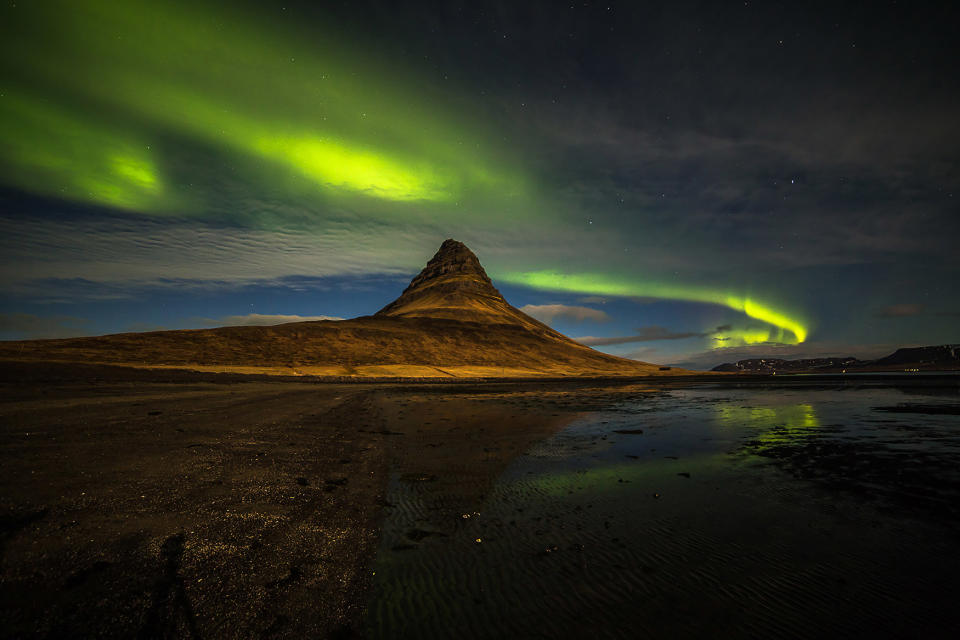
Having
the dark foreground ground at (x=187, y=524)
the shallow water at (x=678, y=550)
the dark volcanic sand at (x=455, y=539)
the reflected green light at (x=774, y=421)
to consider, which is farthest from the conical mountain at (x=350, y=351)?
the shallow water at (x=678, y=550)

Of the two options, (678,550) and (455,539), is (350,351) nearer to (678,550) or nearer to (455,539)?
(455,539)

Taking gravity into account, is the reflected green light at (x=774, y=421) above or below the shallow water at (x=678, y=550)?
below

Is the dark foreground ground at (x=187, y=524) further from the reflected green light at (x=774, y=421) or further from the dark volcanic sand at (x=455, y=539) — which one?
the reflected green light at (x=774, y=421)

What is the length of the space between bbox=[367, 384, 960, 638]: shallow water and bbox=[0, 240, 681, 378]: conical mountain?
58.5 m

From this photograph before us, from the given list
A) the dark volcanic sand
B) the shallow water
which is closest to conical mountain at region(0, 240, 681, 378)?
the dark volcanic sand

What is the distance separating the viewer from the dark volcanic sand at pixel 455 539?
11.9ft

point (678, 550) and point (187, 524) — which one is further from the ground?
point (187, 524)

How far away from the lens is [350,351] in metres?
86.7

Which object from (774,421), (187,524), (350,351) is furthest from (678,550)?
(350,351)

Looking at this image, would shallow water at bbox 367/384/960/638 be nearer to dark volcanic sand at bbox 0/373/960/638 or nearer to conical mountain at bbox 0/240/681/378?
dark volcanic sand at bbox 0/373/960/638

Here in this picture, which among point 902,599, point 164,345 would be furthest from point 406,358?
point 902,599

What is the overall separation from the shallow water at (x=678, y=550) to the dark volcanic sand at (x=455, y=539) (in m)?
0.03

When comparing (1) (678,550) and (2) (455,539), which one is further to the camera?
(2) (455,539)

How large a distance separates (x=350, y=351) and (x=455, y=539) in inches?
3423
